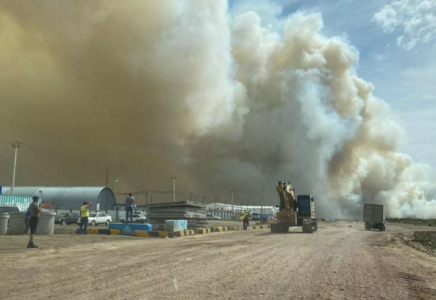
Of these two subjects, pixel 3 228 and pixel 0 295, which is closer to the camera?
pixel 0 295

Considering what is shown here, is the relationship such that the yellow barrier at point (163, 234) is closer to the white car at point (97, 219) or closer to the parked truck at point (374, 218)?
the white car at point (97, 219)

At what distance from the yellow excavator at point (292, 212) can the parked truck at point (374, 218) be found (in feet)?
39.8

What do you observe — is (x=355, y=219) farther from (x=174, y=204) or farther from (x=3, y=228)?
(x=3, y=228)

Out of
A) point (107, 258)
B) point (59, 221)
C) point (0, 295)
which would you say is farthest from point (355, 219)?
point (0, 295)

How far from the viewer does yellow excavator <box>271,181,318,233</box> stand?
31.3 m

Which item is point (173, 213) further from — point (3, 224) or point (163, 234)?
point (3, 224)

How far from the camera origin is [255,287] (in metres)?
8.13

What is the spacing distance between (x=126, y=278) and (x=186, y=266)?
2290 mm

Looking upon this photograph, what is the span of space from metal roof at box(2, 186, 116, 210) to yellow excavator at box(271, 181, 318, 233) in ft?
134

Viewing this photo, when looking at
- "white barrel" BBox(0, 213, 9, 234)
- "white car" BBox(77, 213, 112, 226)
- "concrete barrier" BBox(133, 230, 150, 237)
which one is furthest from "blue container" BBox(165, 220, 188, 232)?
"white car" BBox(77, 213, 112, 226)

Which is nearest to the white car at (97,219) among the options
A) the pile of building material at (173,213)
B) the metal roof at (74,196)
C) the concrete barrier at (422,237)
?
the pile of building material at (173,213)

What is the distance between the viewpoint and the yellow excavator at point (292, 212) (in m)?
31.3

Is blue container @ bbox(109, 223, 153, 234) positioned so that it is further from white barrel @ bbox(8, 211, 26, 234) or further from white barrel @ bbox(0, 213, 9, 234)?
white barrel @ bbox(0, 213, 9, 234)

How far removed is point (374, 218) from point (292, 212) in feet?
49.0
